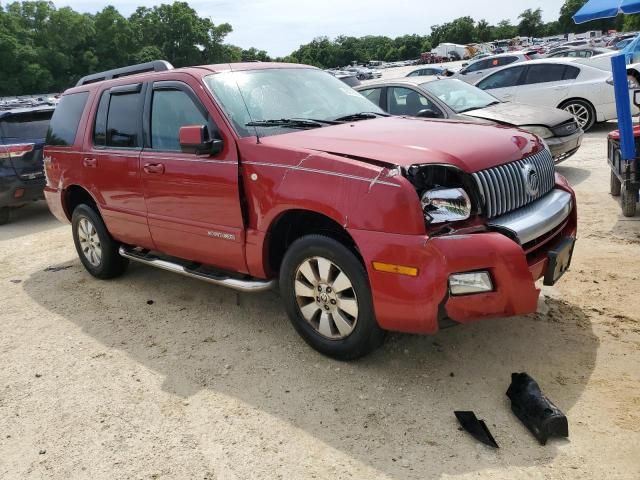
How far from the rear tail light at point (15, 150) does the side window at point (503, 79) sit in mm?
8486

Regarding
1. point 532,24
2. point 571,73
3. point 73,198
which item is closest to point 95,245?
point 73,198

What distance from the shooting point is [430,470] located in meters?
2.65

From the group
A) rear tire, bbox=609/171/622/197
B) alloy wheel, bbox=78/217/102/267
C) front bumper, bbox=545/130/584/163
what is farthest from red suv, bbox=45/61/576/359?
front bumper, bbox=545/130/584/163

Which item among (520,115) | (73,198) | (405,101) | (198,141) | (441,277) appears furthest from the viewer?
(405,101)

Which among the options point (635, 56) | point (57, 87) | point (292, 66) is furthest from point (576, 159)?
point (57, 87)

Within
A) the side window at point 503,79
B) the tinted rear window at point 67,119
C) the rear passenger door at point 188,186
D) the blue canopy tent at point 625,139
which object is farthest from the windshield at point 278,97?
the side window at point 503,79

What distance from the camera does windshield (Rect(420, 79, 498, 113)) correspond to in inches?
327

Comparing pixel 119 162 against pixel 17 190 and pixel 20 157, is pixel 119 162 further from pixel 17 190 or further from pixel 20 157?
pixel 20 157

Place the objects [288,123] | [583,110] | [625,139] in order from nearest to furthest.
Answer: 1. [288,123]
2. [625,139]
3. [583,110]

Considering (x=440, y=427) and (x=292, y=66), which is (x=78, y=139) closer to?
(x=292, y=66)

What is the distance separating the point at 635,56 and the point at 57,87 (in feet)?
279

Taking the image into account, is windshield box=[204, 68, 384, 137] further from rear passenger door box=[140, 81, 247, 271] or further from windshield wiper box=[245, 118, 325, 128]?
rear passenger door box=[140, 81, 247, 271]

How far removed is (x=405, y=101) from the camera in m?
8.27

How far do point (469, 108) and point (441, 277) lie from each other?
5978mm
